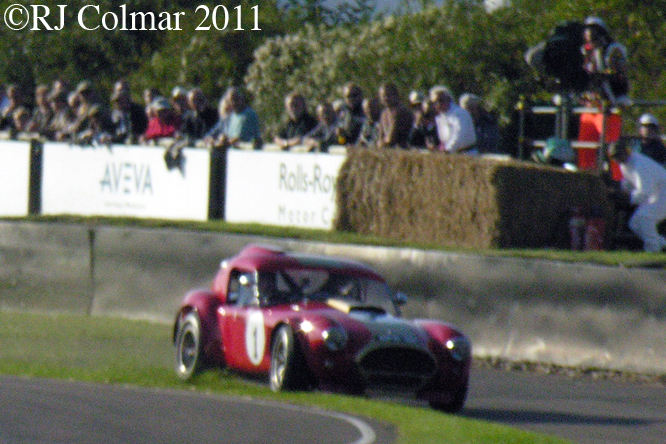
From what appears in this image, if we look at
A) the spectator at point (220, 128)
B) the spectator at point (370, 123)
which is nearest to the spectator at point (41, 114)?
the spectator at point (220, 128)

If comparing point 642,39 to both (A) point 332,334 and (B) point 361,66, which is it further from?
(A) point 332,334

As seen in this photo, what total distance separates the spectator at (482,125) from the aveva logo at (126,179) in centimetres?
440

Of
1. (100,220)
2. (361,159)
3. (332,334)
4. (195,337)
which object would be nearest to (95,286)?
(100,220)

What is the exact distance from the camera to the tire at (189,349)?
1345 centimetres

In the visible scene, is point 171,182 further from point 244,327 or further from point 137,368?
point 244,327

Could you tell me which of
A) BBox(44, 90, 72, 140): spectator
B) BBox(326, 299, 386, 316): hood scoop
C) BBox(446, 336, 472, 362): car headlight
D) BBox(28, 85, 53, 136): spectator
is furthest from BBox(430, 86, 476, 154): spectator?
BBox(28, 85, 53, 136): spectator

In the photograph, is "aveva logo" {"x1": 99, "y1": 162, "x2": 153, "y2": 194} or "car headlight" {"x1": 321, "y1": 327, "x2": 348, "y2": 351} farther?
"aveva logo" {"x1": 99, "y1": 162, "x2": 153, "y2": 194}

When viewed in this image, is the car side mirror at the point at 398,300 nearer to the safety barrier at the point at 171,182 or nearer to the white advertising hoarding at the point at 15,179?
the safety barrier at the point at 171,182

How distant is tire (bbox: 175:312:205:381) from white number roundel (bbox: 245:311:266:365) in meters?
0.63

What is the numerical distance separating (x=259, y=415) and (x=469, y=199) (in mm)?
5816

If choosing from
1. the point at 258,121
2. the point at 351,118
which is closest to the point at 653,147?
the point at 351,118

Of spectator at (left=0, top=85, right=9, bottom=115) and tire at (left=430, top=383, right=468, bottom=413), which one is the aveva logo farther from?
tire at (left=430, top=383, right=468, bottom=413)

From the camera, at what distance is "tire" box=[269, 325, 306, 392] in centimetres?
1223

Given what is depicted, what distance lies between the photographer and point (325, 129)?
1983cm
